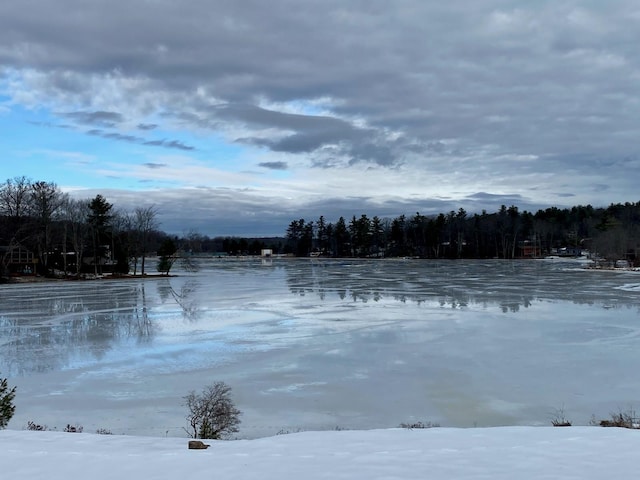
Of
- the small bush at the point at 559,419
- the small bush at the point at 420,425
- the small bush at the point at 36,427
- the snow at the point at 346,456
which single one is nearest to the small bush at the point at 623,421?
the small bush at the point at 559,419

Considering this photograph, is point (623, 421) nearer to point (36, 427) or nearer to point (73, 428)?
point (73, 428)

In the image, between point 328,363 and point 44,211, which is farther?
point 44,211

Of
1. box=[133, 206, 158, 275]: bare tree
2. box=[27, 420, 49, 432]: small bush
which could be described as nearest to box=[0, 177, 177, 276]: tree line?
box=[133, 206, 158, 275]: bare tree

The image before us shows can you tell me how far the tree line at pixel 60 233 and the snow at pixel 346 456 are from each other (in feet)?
139

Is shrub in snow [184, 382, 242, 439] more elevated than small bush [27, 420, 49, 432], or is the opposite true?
shrub in snow [184, 382, 242, 439]

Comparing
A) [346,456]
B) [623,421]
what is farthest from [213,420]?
[623,421]

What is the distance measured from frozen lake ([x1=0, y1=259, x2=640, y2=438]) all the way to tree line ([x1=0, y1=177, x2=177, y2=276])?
28.5 meters

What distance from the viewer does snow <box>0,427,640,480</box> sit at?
4.36m

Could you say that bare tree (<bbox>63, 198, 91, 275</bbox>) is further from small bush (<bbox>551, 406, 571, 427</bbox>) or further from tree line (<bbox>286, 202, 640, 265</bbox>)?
tree line (<bbox>286, 202, 640, 265</bbox>)

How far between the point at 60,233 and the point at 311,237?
85951 mm

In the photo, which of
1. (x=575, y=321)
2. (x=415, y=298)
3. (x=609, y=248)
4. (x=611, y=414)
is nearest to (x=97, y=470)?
(x=611, y=414)

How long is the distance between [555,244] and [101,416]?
11507cm

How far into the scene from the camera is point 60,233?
47.5 m

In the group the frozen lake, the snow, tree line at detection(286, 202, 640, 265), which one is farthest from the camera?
tree line at detection(286, 202, 640, 265)
